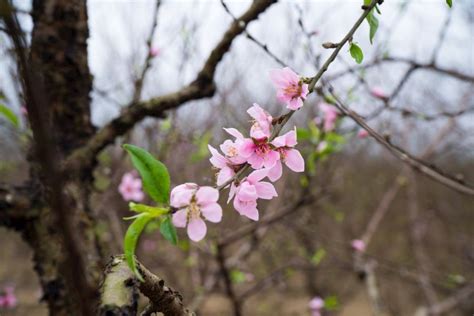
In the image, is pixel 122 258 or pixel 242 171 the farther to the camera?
pixel 242 171

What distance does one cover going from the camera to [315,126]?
7.33 ft

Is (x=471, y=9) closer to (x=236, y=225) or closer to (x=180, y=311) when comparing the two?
(x=236, y=225)

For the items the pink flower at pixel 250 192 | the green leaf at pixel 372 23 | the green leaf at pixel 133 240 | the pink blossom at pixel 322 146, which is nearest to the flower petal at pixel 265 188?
the pink flower at pixel 250 192

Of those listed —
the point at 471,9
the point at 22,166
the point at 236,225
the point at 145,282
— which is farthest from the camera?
the point at 22,166

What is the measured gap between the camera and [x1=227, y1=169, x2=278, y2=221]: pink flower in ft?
2.17

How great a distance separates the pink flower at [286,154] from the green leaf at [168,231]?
0.21 m

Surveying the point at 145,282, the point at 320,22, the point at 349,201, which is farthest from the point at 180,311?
the point at 349,201

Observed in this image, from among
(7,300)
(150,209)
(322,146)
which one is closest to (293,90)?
(150,209)

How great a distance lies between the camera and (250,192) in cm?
66

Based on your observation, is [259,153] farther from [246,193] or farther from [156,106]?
[156,106]

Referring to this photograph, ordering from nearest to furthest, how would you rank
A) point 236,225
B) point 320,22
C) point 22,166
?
point 320,22 < point 236,225 < point 22,166

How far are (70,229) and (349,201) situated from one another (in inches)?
357

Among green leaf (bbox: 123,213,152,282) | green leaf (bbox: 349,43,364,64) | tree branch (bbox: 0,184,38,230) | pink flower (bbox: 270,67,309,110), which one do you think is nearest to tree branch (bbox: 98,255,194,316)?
green leaf (bbox: 123,213,152,282)

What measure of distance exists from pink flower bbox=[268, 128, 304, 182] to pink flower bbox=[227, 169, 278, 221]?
3 cm
